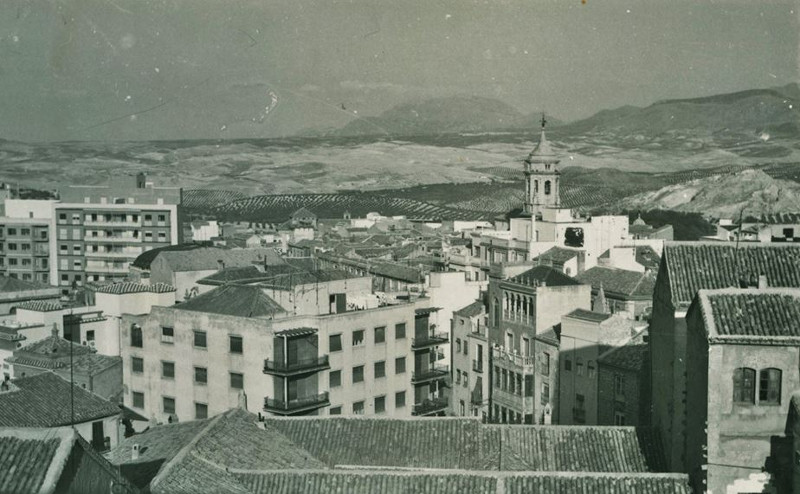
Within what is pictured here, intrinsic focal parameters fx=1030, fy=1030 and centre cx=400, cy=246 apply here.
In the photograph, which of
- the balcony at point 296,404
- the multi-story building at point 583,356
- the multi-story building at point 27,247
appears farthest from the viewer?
the multi-story building at point 27,247

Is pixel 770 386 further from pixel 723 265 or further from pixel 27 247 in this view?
pixel 27 247

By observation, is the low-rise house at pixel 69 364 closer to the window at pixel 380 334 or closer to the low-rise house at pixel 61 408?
the low-rise house at pixel 61 408

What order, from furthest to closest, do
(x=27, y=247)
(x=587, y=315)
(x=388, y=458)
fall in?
(x=27, y=247), (x=587, y=315), (x=388, y=458)

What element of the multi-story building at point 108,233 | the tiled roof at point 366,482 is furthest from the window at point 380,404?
the multi-story building at point 108,233

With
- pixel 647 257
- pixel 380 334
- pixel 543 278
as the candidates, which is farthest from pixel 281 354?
pixel 647 257

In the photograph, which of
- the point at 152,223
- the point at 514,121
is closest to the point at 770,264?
the point at 152,223

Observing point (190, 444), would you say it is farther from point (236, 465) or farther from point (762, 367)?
point (762, 367)
